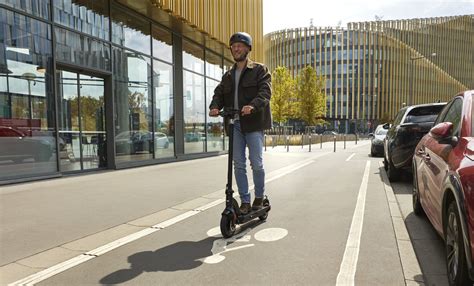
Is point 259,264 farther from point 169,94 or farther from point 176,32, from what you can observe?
point 176,32

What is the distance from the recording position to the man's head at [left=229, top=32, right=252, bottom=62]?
171 inches

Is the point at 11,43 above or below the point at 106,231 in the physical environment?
above

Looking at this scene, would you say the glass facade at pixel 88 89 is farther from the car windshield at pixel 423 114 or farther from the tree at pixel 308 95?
the tree at pixel 308 95

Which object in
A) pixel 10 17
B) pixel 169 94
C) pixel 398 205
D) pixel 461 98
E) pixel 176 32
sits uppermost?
pixel 176 32

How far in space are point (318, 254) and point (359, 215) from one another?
1.84 m

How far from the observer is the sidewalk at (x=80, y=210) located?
3955mm

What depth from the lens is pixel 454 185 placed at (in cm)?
270

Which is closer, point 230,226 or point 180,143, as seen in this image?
point 230,226

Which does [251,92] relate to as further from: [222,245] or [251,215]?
[222,245]

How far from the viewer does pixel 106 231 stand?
4.68 m

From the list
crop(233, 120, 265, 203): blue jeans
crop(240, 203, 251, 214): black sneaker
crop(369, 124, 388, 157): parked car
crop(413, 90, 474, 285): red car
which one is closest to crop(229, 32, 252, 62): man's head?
crop(233, 120, 265, 203): blue jeans

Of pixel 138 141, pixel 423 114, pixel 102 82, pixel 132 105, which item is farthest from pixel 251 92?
pixel 138 141

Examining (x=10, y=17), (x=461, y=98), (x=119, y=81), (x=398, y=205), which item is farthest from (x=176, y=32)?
(x=461, y=98)

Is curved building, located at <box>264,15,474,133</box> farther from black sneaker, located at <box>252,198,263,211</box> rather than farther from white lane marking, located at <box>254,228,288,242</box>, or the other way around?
white lane marking, located at <box>254,228,288,242</box>
